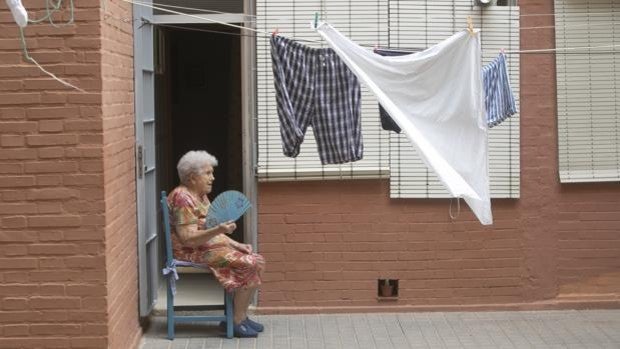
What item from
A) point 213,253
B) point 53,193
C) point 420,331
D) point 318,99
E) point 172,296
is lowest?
point 420,331

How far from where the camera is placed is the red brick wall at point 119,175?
734 cm

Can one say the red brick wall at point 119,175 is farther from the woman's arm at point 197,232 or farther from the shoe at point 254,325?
the shoe at point 254,325

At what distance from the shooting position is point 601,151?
9.71 metres

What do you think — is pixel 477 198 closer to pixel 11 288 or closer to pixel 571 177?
pixel 571 177

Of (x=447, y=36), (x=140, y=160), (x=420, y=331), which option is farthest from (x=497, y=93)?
(x=140, y=160)

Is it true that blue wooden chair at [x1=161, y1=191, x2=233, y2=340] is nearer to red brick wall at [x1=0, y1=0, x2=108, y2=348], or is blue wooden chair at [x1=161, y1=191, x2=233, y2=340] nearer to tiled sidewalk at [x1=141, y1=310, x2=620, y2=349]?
tiled sidewalk at [x1=141, y1=310, x2=620, y2=349]

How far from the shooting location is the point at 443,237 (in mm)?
9586

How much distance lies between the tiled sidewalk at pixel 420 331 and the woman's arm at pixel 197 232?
0.79 metres

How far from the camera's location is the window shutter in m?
9.33

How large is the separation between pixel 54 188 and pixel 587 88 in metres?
4.64

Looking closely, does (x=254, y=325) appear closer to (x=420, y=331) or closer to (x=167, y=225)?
(x=167, y=225)

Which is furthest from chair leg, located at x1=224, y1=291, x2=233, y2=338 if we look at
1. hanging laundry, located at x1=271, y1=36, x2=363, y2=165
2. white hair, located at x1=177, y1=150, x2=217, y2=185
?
hanging laundry, located at x1=271, y1=36, x2=363, y2=165

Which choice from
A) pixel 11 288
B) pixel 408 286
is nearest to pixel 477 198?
pixel 408 286

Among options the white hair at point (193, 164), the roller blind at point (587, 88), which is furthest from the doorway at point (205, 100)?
the roller blind at point (587, 88)
